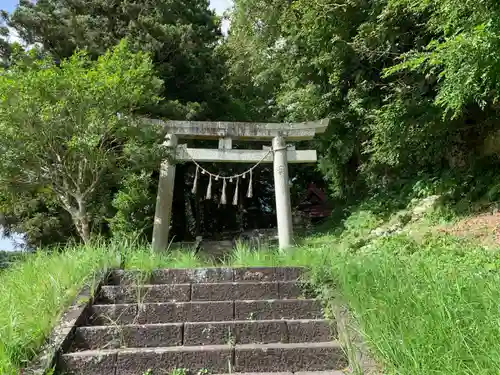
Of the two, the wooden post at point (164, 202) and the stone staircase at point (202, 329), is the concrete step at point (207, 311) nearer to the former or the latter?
the stone staircase at point (202, 329)

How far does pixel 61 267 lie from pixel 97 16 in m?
11.1

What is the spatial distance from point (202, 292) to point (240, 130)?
6247 millimetres

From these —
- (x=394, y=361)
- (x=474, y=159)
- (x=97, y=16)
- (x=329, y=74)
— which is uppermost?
(x=97, y=16)

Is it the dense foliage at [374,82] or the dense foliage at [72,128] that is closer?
the dense foliage at [72,128]

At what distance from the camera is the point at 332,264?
15.2 ft

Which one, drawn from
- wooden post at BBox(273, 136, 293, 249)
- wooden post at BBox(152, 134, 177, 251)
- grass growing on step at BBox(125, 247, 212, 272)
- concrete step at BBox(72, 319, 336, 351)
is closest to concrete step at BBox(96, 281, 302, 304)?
grass growing on step at BBox(125, 247, 212, 272)

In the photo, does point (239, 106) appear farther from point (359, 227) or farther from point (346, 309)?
point (346, 309)

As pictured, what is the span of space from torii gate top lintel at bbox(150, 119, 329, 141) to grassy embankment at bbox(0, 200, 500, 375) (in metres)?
4.74

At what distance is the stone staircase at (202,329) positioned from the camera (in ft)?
11.5

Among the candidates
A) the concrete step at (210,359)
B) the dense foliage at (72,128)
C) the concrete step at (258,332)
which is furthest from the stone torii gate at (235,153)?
the concrete step at (210,359)

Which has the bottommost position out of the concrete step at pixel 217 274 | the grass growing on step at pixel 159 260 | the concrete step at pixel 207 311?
the concrete step at pixel 207 311

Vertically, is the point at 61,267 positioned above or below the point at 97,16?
below

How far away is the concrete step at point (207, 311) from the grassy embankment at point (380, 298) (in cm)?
29

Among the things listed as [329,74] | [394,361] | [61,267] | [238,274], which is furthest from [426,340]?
[329,74]
